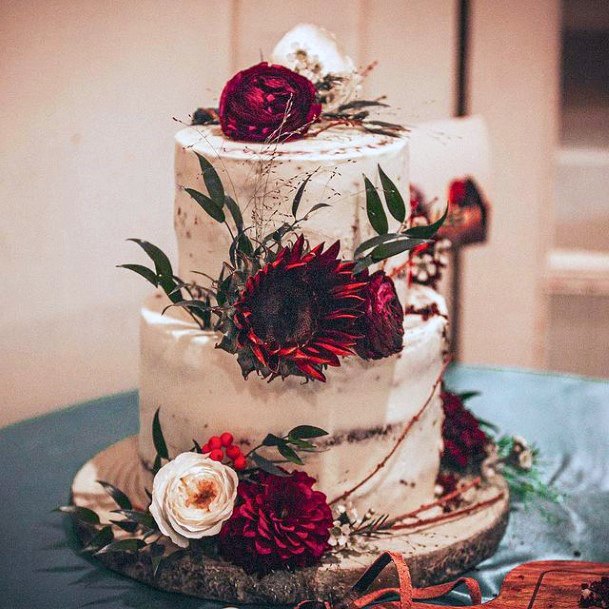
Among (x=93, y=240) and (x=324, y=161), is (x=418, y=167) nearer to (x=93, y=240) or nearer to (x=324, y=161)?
(x=324, y=161)

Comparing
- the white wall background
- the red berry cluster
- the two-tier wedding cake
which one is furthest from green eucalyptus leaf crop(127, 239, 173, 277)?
the white wall background

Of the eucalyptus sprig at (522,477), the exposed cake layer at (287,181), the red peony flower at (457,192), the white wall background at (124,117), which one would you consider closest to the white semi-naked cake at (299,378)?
the exposed cake layer at (287,181)

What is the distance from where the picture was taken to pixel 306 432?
1.20 m

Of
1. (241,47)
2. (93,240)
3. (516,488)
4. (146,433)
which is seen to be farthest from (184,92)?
(516,488)

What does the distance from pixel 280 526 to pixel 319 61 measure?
623mm

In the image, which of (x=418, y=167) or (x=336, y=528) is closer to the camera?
(x=336, y=528)

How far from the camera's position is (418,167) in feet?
5.29

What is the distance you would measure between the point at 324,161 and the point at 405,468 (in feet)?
1.42

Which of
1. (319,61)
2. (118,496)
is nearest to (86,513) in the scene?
(118,496)

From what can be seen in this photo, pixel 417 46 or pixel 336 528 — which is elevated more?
pixel 417 46

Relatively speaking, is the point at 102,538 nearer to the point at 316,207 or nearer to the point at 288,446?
the point at 288,446

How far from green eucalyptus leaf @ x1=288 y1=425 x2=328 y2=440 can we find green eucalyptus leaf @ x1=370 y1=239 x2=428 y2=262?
218mm

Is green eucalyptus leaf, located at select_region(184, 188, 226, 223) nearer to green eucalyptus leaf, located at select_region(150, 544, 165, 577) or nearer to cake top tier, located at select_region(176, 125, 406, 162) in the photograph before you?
cake top tier, located at select_region(176, 125, 406, 162)

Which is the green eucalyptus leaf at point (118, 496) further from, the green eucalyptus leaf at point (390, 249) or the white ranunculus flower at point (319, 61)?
the white ranunculus flower at point (319, 61)
